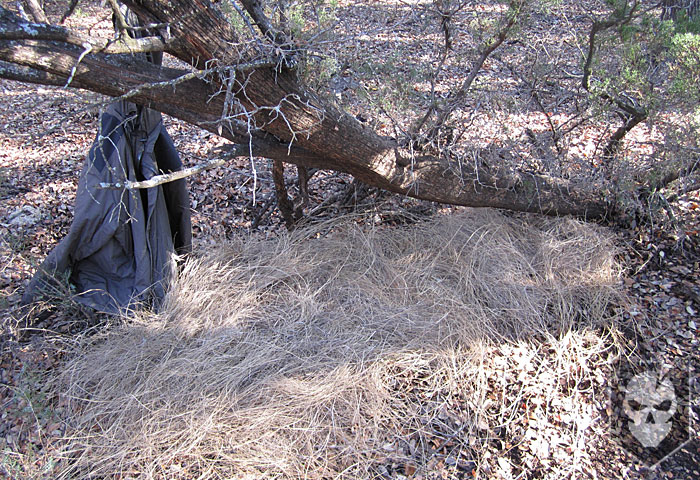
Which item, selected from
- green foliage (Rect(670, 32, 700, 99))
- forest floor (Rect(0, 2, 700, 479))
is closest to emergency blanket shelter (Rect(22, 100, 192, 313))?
forest floor (Rect(0, 2, 700, 479))

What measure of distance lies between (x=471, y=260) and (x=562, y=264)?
63 centimetres

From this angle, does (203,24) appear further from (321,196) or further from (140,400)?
(321,196)

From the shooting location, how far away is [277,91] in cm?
270

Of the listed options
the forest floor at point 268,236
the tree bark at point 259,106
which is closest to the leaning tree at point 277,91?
the tree bark at point 259,106

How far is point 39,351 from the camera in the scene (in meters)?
3.12

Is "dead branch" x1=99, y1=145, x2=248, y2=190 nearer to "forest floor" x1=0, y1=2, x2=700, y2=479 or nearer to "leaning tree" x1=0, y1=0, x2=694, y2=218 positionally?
"leaning tree" x1=0, y1=0, x2=694, y2=218

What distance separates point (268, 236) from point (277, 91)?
63.9 inches

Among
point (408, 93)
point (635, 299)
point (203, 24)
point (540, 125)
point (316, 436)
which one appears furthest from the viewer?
point (540, 125)

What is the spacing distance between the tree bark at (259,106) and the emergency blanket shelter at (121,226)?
34cm

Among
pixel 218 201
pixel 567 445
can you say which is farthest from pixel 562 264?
pixel 218 201

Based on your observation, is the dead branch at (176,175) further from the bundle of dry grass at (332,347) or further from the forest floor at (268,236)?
the bundle of dry grass at (332,347)

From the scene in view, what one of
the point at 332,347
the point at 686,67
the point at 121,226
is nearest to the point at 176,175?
the point at 121,226

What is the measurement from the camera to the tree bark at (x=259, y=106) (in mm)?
2312

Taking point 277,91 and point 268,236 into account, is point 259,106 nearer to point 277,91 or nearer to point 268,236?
point 277,91
